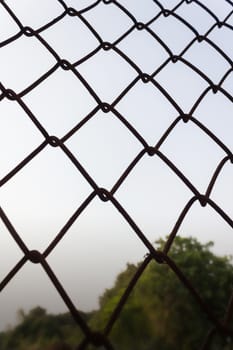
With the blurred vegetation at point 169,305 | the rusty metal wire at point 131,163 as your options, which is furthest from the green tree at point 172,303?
the rusty metal wire at point 131,163

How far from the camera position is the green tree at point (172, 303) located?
404 inches

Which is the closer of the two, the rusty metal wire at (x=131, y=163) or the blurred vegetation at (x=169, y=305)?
the rusty metal wire at (x=131, y=163)

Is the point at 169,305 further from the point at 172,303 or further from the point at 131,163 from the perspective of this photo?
the point at 131,163

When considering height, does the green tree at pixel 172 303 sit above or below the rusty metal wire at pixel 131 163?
above

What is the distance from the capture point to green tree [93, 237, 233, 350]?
1025 cm

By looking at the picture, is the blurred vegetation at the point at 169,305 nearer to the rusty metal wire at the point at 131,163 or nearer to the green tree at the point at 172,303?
the green tree at the point at 172,303

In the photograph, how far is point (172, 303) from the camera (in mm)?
10867

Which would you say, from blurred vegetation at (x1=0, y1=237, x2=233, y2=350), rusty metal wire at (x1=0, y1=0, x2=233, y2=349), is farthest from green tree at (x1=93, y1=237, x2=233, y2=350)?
rusty metal wire at (x1=0, y1=0, x2=233, y2=349)

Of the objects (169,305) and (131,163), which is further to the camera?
(169,305)

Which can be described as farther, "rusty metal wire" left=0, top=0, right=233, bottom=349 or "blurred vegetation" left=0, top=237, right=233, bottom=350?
"blurred vegetation" left=0, top=237, right=233, bottom=350

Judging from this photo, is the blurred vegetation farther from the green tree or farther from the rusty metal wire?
the rusty metal wire

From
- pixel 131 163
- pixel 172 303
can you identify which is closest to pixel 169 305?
pixel 172 303

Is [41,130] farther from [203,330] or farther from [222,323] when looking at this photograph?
[203,330]

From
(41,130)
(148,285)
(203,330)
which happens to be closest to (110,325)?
(41,130)
